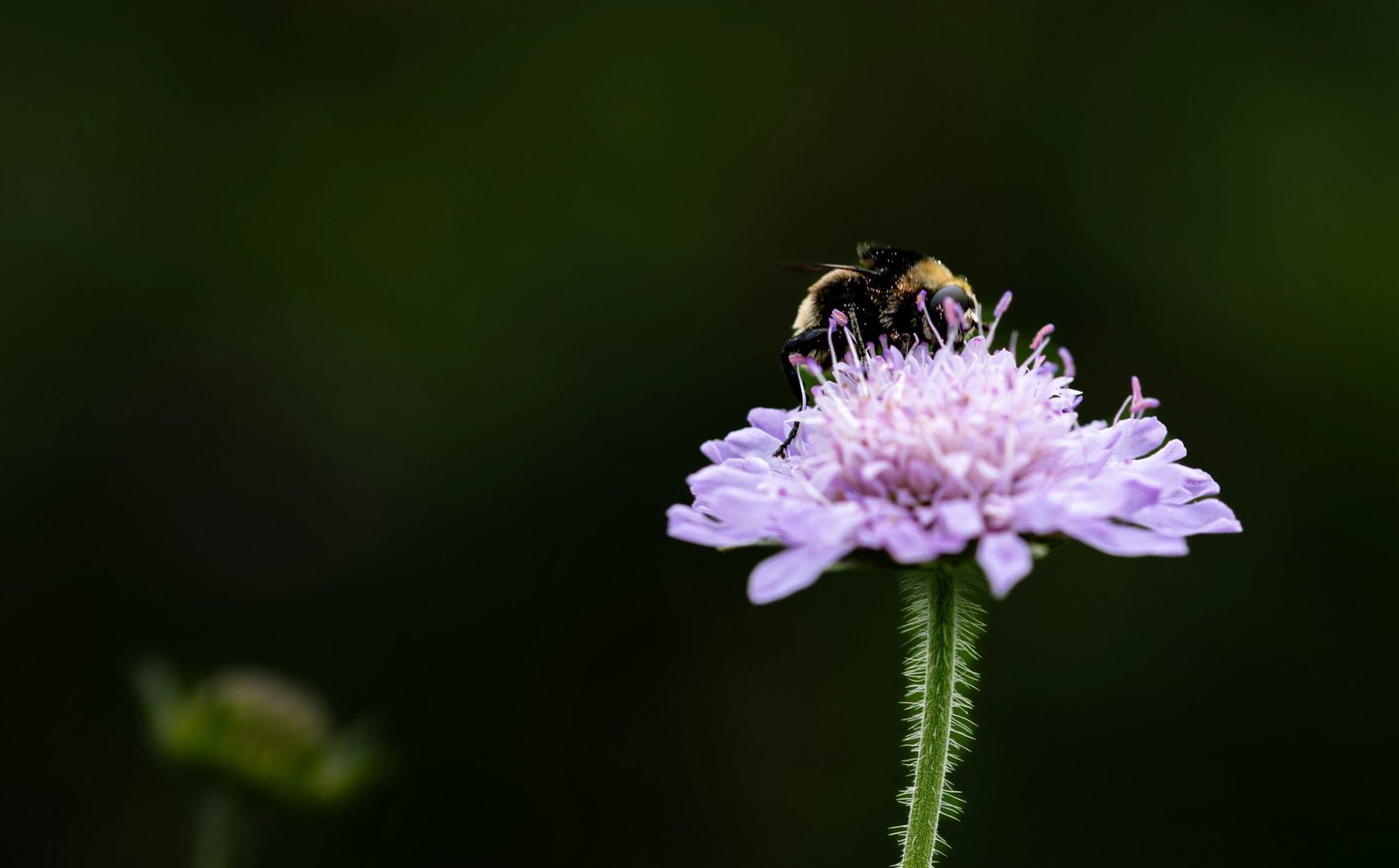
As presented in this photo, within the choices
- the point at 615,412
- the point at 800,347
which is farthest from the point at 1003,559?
the point at 615,412

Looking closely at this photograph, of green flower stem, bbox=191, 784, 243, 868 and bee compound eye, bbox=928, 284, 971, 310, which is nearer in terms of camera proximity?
bee compound eye, bbox=928, 284, 971, 310

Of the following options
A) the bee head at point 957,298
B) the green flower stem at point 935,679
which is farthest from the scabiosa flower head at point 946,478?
the bee head at point 957,298

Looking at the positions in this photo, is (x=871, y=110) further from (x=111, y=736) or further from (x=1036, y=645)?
(x=111, y=736)

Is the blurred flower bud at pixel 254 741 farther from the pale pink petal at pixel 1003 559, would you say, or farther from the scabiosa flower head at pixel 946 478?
the pale pink petal at pixel 1003 559

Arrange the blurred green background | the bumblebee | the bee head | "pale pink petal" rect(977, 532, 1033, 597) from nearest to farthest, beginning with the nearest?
"pale pink petal" rect(977, 532, 1033, 597)
the bee head
the bumblebee
the blurred green background

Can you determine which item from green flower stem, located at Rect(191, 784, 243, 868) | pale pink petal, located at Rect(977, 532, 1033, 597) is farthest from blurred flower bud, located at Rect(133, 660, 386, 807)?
pale pink petal, located at Rect(977, 532, 1033, 597)

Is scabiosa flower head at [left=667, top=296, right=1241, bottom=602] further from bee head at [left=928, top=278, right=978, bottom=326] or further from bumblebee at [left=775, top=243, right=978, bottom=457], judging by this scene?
bumblebee at [left=775, top=243, right=978, bottom=457]

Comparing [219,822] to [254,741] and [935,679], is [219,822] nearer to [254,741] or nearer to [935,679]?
[254,741]
